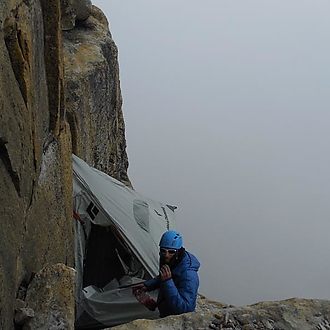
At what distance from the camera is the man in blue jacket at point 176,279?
562 cm

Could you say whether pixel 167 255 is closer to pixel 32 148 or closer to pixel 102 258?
pixel 32 148

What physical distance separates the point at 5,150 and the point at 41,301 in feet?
4.20

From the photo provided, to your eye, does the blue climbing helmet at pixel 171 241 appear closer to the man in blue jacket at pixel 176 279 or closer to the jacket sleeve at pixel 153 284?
the man in blue jacket at pixel 176 279

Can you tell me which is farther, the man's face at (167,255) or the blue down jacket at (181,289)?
the man's face at (167,255)

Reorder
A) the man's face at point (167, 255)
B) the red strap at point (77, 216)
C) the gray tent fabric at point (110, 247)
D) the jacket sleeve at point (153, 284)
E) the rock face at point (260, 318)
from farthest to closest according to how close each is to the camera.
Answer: the red strap at point (77, 216)
the gray tent fabric at point (110, 247)
the jacket sleeve at point (153, 284)
the man's face at point (167, 255)
the rock face at point (260, 318)

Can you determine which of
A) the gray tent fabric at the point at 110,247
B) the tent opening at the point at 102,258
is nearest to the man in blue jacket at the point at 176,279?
the gray tent fabric at the point at 110,247

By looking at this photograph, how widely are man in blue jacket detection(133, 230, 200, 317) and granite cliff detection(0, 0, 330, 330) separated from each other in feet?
2.68

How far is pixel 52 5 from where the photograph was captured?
5938mm

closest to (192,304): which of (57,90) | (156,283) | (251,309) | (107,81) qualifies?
(156,283)

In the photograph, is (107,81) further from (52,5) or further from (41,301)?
(41,301)

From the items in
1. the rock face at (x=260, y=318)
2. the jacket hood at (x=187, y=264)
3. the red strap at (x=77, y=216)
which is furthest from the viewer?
the red strap at (x=77, y=216)

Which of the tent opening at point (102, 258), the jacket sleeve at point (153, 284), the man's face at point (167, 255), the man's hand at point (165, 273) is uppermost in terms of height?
the man's face at point (167, 255)

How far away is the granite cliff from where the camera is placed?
4203mm

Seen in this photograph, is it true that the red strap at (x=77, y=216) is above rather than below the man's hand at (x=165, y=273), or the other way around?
below
